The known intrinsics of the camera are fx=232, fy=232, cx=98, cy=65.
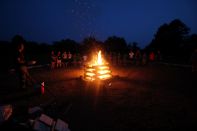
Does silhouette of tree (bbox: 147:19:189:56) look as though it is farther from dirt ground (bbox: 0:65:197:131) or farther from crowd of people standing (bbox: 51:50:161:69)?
dirt ground (bbox: 0:65:197:131)

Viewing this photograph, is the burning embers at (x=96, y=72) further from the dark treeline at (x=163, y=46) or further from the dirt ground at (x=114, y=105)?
the dark treeline at (x=163, y=46)

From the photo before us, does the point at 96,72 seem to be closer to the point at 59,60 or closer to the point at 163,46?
the point at 59,60

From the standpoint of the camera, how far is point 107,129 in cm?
Result: 636

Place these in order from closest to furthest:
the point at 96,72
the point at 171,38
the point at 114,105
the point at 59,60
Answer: the point at 114,105, the point at 96,72, the point at 59,60, the point at 171,38

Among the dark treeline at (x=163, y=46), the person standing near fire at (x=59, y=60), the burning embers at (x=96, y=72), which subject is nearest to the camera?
the burning embers at (x=96, y=72)

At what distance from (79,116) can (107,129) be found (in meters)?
1.39

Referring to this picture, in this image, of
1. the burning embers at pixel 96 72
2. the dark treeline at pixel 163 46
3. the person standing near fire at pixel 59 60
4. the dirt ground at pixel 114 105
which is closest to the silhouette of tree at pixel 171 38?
the dark treeline at pixel 163 46

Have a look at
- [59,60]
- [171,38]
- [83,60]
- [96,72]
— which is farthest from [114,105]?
[171,38]

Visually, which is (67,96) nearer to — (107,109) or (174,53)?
(107,109)

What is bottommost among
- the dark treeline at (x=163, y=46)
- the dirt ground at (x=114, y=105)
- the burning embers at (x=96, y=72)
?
the dirt ground at (x=114, y=105)

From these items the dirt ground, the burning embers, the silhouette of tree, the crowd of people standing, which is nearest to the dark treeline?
the silhouette of tree

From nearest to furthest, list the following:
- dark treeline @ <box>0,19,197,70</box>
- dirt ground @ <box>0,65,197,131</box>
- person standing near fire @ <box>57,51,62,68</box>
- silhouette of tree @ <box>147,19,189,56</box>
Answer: dirt ground @ <box>0,65,197,131</box>, person standing near fire @ <box>57,51,62,68</box>, dark treeline @ <box>0,19,197,70</box>, silhouette of tree @ <box>147,19,189,56</box>

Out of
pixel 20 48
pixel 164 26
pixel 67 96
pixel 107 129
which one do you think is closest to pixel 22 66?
pixel 20 48

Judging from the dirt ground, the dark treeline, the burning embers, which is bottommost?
the dirt ground
